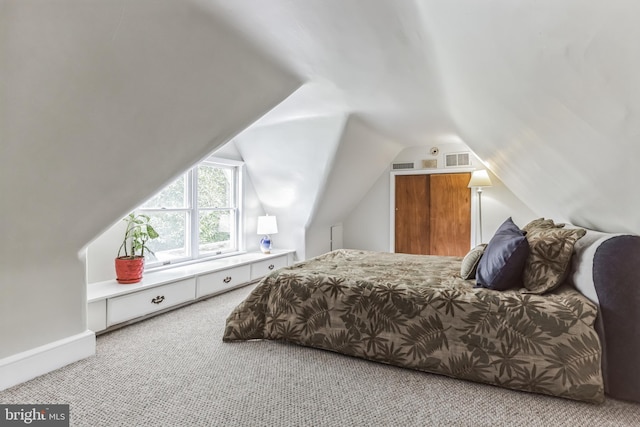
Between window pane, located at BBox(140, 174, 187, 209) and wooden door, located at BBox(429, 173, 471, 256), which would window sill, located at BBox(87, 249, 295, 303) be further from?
wooden door, located at BBox(429, 173, 471, 256)

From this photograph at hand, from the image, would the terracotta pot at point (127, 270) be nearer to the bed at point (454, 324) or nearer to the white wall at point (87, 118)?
the white wall at point (87, 118)

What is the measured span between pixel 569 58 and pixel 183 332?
291 cm

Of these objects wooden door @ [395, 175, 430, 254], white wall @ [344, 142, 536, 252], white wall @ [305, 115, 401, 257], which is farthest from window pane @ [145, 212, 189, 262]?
wooden door @ [395, 175, 430, 254]

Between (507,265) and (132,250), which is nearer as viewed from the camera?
(507,265)

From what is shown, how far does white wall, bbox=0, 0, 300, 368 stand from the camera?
1357mm

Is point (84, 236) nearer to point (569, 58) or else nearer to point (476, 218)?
point (569, 58)

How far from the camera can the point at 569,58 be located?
99 cm

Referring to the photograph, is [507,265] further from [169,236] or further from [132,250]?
[169,236]

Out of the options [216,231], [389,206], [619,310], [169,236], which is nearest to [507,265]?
[619,310]

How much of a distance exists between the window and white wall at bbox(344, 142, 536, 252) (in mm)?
2306

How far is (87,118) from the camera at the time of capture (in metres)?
1.62

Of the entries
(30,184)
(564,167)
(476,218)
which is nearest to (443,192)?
(476,218)

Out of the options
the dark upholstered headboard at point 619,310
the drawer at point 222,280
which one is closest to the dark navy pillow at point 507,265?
the dark upholstered headboard at point 619,310

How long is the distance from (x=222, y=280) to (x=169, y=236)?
822mm
